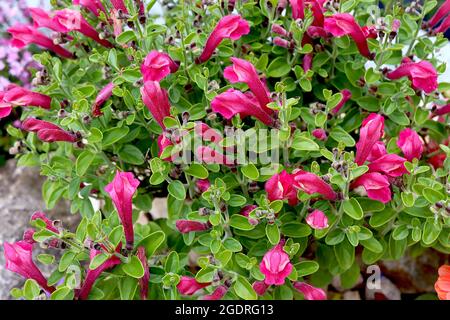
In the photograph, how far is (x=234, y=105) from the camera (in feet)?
4.89

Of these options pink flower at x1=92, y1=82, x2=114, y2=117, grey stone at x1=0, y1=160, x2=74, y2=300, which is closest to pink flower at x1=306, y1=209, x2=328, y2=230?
pink flower at x1=92, y1=82, x2=114, y2=117

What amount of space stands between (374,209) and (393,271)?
87 centimetres

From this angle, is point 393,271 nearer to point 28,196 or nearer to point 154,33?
point 154,33

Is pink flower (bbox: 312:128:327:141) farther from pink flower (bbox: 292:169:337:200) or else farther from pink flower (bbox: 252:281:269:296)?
pink flower (bbox: 252:281:269:296)

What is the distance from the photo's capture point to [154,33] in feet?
5.34

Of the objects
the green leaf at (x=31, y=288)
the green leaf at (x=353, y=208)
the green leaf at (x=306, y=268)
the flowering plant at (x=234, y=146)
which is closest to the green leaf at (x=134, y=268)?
the flowering plant at (x=234, y=146)

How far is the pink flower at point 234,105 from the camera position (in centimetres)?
148

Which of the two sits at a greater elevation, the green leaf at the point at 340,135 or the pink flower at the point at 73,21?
the pink flower at the point at 73,21

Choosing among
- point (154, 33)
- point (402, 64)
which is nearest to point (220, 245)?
point (154, 33)

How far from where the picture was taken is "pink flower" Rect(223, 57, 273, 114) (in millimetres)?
1506

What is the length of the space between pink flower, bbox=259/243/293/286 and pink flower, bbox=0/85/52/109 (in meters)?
0.81

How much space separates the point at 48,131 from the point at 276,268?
708 mm

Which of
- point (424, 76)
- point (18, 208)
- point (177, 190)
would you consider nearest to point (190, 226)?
point (177, 190)

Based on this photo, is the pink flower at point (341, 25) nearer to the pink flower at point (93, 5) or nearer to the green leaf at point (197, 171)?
the green leaf at point (197, 171)
